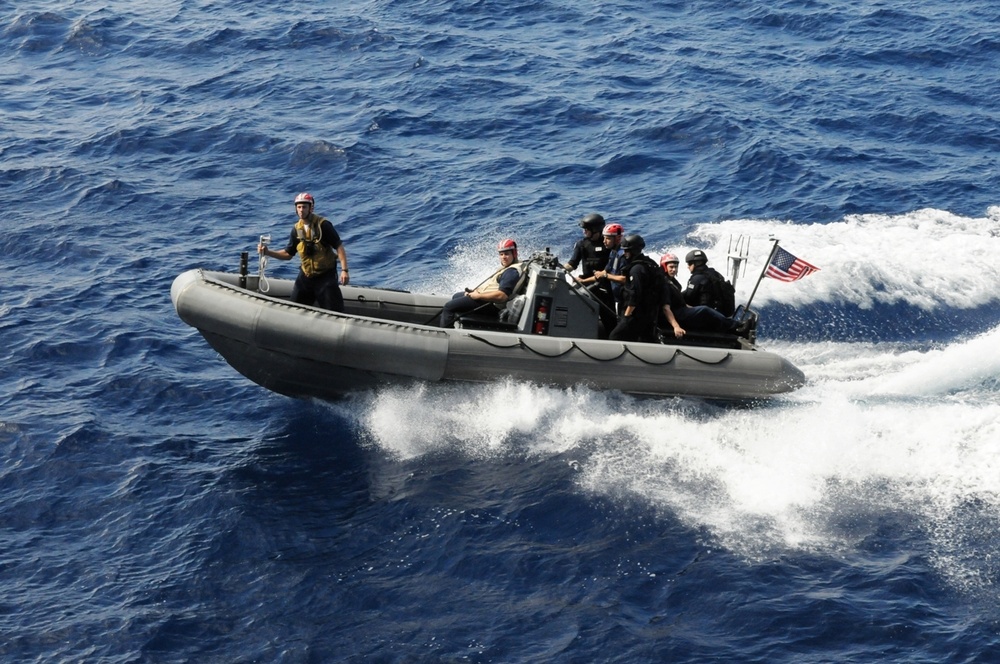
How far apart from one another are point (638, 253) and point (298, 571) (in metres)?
5.43

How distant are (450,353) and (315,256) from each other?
1933 mm

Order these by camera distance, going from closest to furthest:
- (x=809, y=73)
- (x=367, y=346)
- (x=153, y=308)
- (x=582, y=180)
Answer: (x=367, y=346)
(x=153, y=308)
(x=582, y=180)
(x=809, y=73)

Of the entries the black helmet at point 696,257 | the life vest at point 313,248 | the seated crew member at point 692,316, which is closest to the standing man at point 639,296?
the seated crew member at point 692,316

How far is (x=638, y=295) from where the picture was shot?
14.2 meters

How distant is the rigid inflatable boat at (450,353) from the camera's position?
13.6 meters

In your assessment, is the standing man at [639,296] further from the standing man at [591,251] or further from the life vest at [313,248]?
the life vest at [313,248]

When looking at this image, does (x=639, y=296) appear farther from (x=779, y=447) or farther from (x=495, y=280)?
(x=779, y=447)

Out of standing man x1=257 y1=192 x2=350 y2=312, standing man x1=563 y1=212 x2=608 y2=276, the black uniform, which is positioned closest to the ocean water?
the black uniform

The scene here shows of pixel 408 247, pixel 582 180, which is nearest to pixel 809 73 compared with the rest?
pixel 582 180

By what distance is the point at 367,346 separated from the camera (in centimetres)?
1362

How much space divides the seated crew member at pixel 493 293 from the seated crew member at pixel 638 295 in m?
1.29

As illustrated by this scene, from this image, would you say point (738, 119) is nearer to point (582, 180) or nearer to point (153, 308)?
point (582, 180)

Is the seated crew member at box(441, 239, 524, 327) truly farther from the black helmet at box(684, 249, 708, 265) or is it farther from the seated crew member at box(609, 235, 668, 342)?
the black helmet at box(684, 249, 708, 265)

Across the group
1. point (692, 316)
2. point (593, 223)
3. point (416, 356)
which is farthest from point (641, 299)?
point (416, 356)
